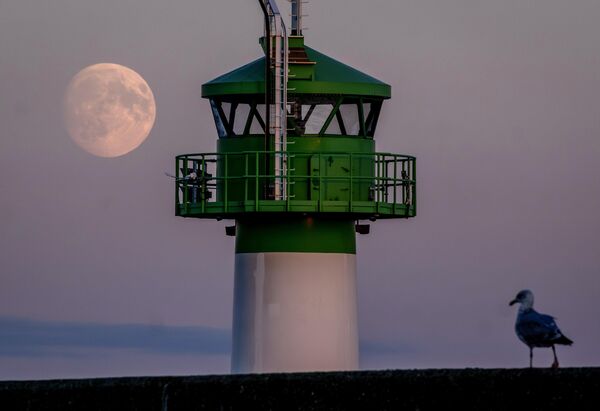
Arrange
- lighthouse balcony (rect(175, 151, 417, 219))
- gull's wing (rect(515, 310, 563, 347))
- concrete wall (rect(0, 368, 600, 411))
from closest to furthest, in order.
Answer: concrete wall (rect(0, 368, 600, 411)) → gull's wing (rect(515, 310, 563, 347)) → lighthouse balcony (rect(175, 151, 417, 219))

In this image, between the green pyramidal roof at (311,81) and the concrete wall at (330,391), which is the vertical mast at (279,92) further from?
the concrete wall at (330,391)

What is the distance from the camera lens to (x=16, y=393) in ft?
80.8

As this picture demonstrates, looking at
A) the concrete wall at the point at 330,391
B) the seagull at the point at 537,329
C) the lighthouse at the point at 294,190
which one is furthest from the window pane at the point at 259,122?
the seagull at the point at 537,329

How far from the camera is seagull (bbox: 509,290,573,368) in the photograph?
24.3 meters

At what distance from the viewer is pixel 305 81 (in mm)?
31703

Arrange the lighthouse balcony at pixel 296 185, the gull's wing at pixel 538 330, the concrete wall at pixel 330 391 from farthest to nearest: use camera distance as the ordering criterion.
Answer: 1. the lighthouse balcony at pixel 296 185
2. the gull's wing at pixel 538 330
3. the concrete wall at pixel 330 391

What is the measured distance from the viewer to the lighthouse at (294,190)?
103 ft

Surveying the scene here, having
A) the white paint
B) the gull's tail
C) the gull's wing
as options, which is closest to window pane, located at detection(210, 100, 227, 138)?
the white paint

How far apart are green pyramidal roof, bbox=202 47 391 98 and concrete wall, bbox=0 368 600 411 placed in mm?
7847

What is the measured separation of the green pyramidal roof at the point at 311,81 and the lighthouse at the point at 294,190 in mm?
16

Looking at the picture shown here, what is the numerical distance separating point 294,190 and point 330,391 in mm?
7555

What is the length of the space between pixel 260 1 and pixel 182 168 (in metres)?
2.95

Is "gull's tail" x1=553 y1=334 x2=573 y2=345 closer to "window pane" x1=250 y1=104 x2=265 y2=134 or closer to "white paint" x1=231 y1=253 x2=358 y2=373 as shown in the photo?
"white paint" x1=231 y1=253 x2=358 y2=373

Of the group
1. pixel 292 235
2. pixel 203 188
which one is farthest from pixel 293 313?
pixel 203 188
